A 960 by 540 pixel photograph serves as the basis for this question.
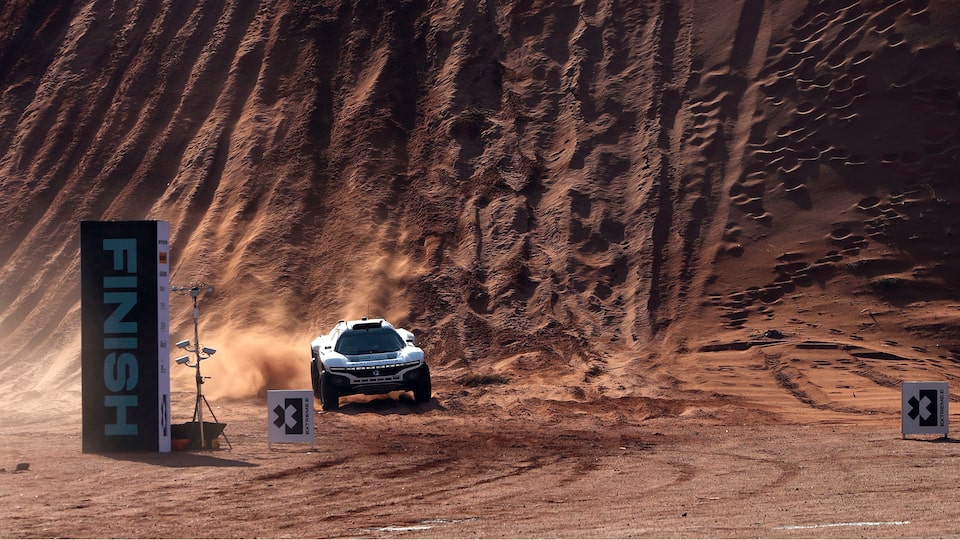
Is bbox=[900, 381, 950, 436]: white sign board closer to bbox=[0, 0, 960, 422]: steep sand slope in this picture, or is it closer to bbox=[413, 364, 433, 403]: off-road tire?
bbox=[0, 0, 960, 422]: steep sand slope

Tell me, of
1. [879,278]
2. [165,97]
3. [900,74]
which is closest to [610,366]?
[879,278]

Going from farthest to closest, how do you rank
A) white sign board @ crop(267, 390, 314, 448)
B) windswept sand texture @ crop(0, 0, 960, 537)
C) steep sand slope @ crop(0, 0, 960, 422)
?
1. steep sand slope @ crop(0, 0, 960, 422)
2. white sign board @ crop(267, 390, 314, 448)
3. windswept sand texture @ crop(0, 0, 960, 537)

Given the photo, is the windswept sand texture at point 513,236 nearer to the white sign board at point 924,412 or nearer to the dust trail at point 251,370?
the dust trail at point 251,370

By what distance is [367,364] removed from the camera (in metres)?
21.4

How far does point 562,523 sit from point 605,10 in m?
28.1

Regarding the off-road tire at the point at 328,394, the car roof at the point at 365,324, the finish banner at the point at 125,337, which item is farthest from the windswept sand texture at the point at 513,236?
the car roof at the point at 365,324

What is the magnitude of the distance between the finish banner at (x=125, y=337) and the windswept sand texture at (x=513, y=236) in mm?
584

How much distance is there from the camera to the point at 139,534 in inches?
412

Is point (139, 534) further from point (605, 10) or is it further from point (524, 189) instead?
point (605, 10)

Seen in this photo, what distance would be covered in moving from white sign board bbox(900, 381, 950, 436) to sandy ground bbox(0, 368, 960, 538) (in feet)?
0.63

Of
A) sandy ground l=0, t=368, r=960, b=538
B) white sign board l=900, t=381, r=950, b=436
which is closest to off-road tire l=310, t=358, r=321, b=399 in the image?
sandy ground l=0, t=368, r=960, b=538

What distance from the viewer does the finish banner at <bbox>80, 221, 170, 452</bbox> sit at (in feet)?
54.4

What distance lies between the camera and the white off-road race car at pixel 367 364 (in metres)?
21.4

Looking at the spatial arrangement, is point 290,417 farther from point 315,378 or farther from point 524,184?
point 524,184
